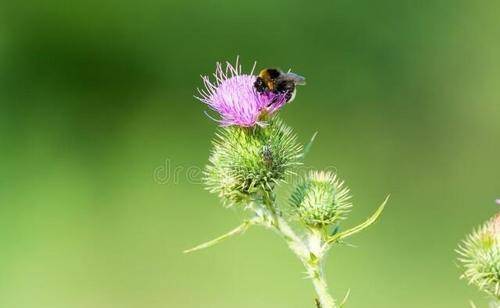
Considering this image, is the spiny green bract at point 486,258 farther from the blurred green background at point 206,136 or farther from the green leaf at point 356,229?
the blurred green background at point 206,136

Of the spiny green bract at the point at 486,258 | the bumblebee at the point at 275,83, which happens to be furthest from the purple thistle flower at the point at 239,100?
the spiny green bract at the point at 486,258

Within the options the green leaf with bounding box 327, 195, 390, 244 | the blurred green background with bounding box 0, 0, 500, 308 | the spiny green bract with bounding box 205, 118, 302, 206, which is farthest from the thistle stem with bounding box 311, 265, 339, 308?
the blurred green background with bounding box 0, 0, 500, 308

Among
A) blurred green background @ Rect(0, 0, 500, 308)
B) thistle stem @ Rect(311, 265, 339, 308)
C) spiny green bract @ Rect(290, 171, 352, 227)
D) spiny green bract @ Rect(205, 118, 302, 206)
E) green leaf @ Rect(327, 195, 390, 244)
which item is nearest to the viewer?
thistle stem @ Rect(311, 265, 339, 308)

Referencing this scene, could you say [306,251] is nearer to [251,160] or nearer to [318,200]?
[318,200]

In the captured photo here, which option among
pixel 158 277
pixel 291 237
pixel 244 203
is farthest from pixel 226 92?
pixel 158 277

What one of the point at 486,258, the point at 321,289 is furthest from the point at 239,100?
the point at 486,258

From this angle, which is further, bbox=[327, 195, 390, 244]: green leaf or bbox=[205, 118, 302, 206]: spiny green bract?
bbox=[205, 118, 302, 206]: spiny green bract

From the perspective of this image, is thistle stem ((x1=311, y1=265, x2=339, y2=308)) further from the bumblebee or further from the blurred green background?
the blurred green background
